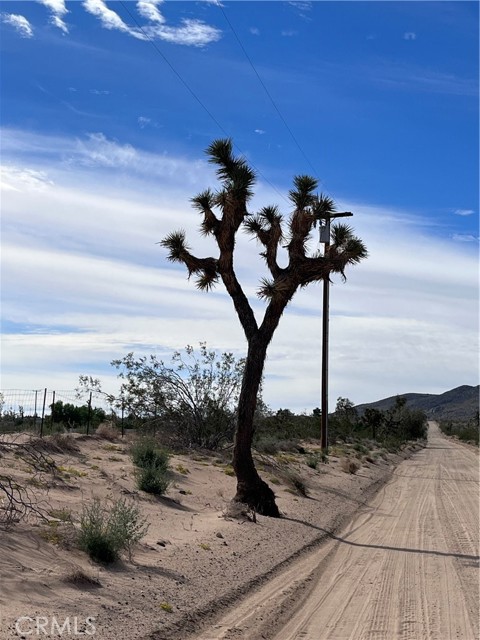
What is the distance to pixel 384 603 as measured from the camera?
30.6ft

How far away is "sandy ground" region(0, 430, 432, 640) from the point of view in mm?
7785

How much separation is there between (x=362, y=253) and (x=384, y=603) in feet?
32.5

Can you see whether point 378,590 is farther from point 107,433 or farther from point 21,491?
point 107,433

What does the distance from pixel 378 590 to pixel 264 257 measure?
9.48 meters

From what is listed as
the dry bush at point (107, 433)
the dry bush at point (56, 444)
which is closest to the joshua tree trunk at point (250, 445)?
the dry bush at point (56, 444)

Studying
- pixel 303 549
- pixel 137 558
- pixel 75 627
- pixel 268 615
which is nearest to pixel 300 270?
pixel 303 549

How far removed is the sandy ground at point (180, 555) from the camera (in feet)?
25.5

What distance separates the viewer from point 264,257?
1778cm

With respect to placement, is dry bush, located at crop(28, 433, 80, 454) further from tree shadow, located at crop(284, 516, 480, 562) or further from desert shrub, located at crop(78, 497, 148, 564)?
desert shrub, located at crop(78, 497, 148, 564)

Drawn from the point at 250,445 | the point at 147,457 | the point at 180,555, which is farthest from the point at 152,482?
the point at 180,555

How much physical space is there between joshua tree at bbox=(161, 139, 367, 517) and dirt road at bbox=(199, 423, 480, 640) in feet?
9.20

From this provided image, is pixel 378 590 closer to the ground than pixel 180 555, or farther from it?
closer to the ground

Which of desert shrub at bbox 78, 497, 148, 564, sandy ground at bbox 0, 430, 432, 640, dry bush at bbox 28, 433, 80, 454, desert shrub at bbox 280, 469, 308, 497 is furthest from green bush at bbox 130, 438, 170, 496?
desert shrub at bbox 78, 497, 148, 564

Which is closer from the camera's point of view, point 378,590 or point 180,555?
point 378,590
